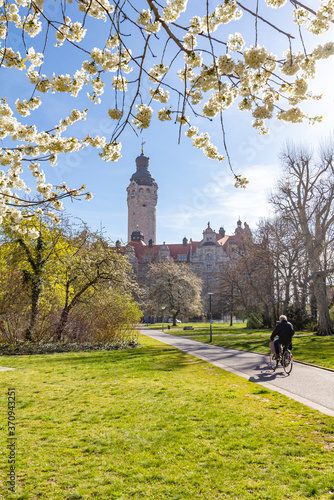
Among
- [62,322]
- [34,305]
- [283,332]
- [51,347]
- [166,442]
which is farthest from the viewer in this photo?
[62,322]

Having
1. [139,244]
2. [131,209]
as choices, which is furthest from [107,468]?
[131,209]

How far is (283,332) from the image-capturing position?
10.5 m

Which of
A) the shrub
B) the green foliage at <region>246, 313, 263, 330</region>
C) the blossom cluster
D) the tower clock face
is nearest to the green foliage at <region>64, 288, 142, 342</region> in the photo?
the shrub

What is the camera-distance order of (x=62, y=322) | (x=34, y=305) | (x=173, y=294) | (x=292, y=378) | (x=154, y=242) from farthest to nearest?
(x=154, y=242) < (x=173, y=294) < (x=62, y=322) < (x=34, y=305) < (x=292, y=378)

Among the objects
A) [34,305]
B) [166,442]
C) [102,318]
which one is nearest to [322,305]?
[102,318]

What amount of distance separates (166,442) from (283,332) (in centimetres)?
638

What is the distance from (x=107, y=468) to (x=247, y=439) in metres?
2.04

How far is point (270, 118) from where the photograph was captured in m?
3.79

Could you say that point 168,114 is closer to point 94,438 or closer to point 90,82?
point 90,82

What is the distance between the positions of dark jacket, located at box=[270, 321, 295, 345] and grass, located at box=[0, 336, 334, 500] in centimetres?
217

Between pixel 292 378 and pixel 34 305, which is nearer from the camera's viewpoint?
pixel 292 378

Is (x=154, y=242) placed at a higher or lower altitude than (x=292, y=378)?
higher

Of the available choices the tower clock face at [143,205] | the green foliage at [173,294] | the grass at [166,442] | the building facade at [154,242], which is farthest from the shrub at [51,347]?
the tower clock face at [143,205]

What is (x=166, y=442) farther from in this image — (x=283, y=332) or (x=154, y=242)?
(x=154, y=242)
